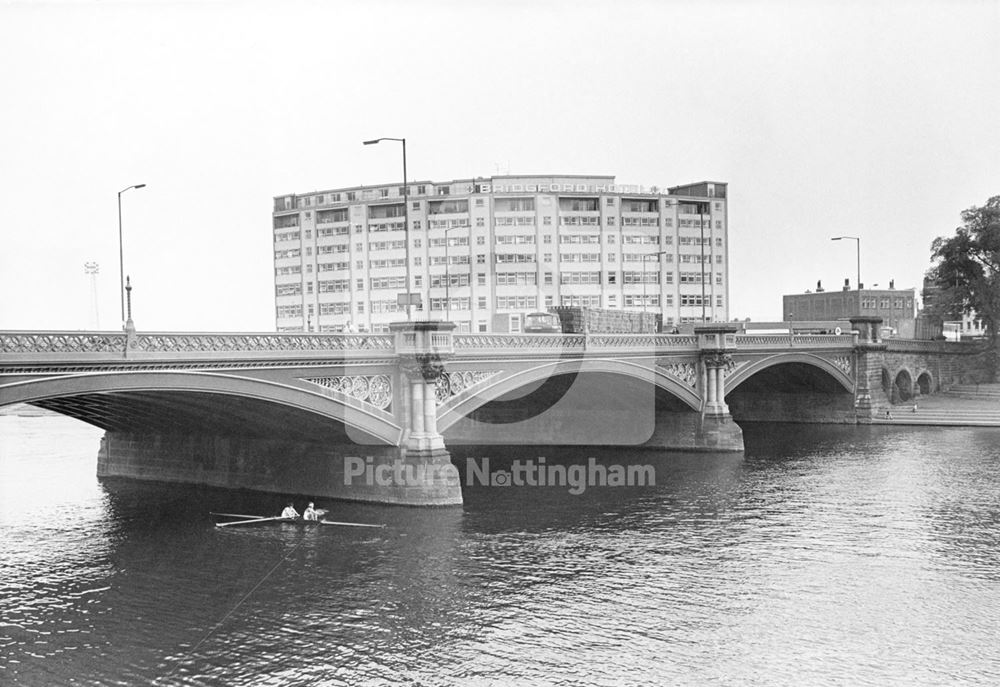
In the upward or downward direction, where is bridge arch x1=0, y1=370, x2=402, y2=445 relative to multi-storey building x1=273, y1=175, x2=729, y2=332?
downward

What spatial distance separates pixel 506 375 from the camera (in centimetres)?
4831

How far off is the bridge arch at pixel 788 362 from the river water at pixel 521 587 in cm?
1738

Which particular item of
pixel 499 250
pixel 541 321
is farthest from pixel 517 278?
pixel 541 321

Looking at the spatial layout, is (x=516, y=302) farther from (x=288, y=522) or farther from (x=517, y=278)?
(x=288, y=522)

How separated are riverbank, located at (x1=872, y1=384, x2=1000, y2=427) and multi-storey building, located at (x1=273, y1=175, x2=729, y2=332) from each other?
83.5 feet

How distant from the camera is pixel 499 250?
4151 inches

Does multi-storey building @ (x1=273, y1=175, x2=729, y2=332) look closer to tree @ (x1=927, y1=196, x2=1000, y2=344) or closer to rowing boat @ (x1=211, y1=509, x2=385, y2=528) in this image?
tree @ (x1=927, y1=196, x2=1000, y2=344)

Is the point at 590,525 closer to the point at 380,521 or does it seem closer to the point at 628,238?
the point at 380,521

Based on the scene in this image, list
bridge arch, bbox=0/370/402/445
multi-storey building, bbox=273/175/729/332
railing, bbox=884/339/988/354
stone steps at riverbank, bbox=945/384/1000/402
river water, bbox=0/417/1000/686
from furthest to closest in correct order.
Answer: multi-storey building, bbox=273/175/729/332 < stone steps at riverbank, bbox=945/384/1000/402 < railing, bbox=884/339/988/354 < bridge arch, bbox=0/370/402/445 < river water, bbox=0/417/1000/686

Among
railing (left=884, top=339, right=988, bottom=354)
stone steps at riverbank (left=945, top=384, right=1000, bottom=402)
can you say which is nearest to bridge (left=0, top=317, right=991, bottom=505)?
railing (left=884, top=339, right=988, bottom=354)

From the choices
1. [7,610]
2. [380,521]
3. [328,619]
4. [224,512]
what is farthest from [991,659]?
[224,512]

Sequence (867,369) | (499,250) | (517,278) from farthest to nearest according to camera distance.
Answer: (517,278)
(499,250)
(867,369)

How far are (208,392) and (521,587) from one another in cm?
1289

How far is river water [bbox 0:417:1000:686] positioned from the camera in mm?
24859
